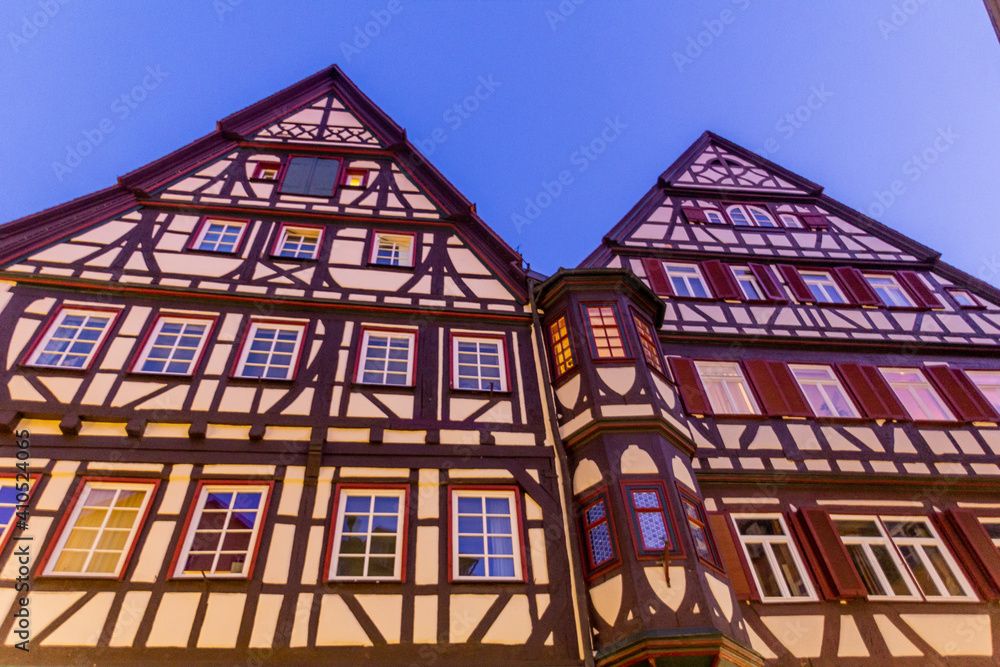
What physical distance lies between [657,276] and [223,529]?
10.2m

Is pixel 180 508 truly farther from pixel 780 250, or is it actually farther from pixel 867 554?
pixel 780 250

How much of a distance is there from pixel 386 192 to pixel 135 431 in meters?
7.82

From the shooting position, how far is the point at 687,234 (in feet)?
54.1

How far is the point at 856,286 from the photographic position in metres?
15.4

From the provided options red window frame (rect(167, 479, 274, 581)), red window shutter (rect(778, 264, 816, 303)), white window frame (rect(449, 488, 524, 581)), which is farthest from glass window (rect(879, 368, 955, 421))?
red window frame (rect(167, 479, 274, 581))

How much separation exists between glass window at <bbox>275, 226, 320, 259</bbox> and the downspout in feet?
15.2

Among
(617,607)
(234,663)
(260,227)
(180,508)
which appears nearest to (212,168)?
(260,227)

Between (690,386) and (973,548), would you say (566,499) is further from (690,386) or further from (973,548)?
(973,548)

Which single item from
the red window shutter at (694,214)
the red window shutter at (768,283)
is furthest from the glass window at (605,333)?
the red window shutter at (694,214)

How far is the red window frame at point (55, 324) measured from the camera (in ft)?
34.3

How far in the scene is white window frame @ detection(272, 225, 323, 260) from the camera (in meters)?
13.5

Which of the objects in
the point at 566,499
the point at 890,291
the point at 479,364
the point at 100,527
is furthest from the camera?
the point at 890,291

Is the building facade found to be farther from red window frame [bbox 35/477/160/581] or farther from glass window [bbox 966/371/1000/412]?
glass window [bbox 966/371/1000/412]

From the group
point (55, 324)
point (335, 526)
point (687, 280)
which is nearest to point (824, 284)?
point (687, 280)
